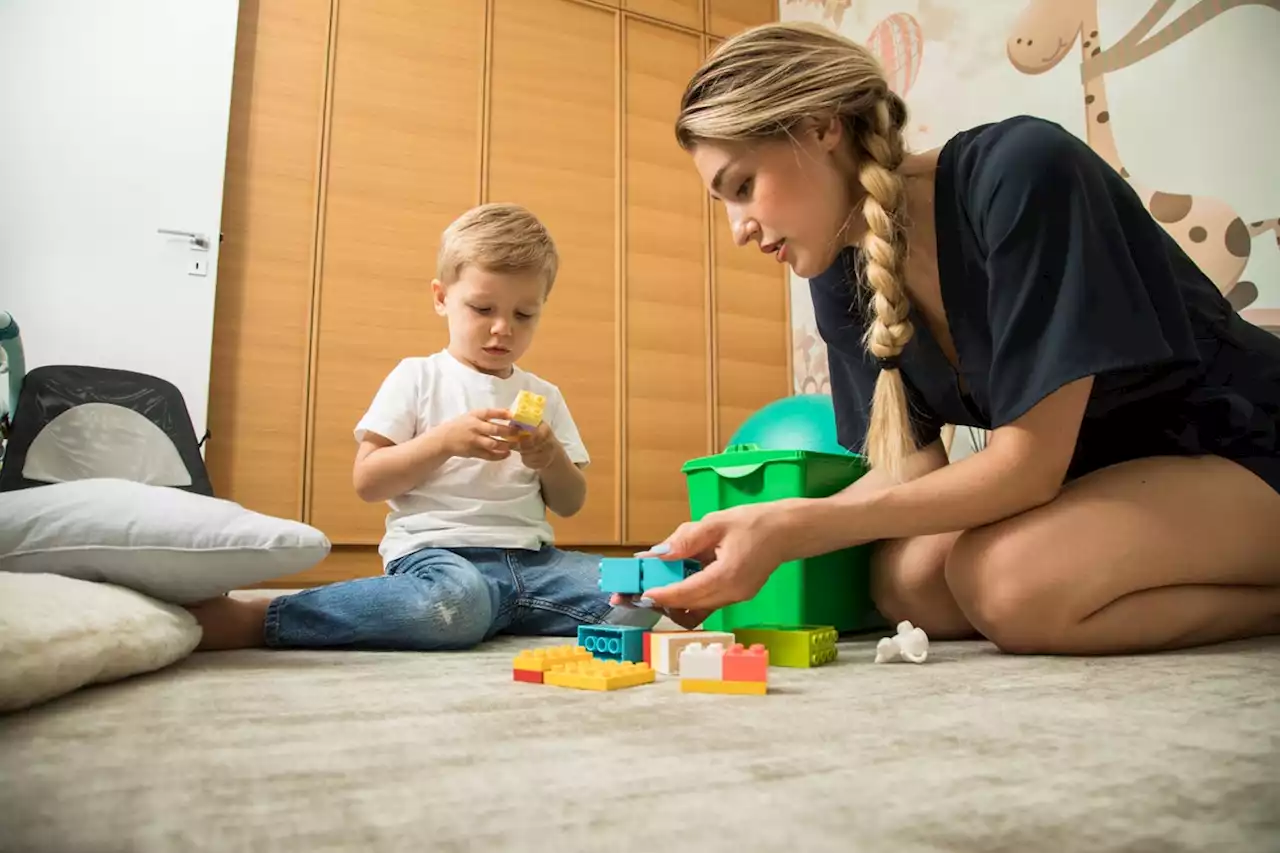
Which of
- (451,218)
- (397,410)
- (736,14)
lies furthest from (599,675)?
(736,14)

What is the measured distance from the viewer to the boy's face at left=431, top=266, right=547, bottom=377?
125cm

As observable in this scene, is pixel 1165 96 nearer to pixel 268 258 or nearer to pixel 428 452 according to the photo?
pixel 428 452

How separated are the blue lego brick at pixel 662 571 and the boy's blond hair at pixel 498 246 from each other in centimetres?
59

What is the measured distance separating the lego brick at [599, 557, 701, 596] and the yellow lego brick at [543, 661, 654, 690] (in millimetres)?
109

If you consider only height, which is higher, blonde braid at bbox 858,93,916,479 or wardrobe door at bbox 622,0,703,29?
wardrobe door at bbox 622,0,703,29

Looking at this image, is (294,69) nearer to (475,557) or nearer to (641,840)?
(475,557)

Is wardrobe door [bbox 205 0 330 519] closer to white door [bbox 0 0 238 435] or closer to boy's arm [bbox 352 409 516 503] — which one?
white door [bbox 0 0 238 435]

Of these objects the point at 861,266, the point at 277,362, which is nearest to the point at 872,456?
the point at 861,266

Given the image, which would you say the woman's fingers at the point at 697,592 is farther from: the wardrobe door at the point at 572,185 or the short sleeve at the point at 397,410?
the wardrobe door at the point at 572,185

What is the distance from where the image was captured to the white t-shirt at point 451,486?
45.9 inches

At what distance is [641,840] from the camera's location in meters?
0.32

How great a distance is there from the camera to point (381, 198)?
2.33 metres

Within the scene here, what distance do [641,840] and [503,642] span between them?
2.69 feet

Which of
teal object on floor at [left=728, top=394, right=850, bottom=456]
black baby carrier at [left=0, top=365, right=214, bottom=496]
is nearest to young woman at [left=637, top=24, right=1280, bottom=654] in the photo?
teal object on floor at [left=728, top=394, right=850, bottom=456]
